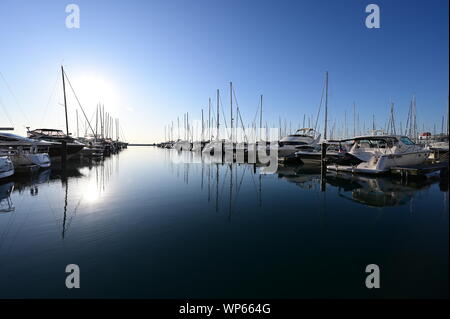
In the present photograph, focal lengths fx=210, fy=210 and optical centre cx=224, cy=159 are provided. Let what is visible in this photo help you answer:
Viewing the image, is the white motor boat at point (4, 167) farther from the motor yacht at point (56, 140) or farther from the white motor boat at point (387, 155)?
the white motor boat at point (387, 155)

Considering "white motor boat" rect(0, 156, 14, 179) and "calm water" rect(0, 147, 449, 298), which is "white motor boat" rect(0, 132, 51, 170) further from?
"calm water" rect(0, 147, 449, 298)

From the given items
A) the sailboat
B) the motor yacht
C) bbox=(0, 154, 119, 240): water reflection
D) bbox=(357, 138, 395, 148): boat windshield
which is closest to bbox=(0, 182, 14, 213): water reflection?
bbox=(0, 154, 119, 240): water reflection

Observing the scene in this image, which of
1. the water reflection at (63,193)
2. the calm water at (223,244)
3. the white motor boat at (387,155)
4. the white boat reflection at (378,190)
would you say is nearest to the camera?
the calm water at (223,244)

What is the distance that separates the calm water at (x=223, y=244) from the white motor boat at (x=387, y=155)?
572 centimetres

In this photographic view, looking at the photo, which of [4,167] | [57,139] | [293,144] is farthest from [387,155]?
[57,139]

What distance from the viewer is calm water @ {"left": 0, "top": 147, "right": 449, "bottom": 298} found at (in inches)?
172

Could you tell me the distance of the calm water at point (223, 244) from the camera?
4367 millimetres

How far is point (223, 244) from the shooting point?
620 centimetres

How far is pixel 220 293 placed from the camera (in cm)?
423

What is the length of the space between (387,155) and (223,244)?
→ 17.3 metres

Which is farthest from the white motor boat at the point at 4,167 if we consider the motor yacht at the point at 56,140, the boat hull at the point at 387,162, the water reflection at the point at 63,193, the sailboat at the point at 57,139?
the boat hull at the point at 387,162

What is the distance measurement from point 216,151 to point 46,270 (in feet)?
129

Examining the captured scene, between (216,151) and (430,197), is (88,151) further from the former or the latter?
(430,197)

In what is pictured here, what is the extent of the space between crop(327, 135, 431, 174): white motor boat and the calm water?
5.72 meters
